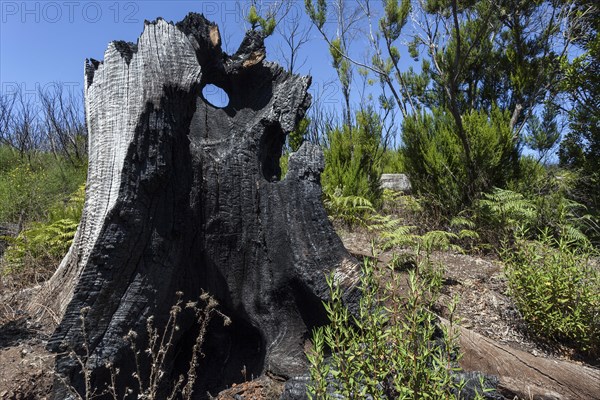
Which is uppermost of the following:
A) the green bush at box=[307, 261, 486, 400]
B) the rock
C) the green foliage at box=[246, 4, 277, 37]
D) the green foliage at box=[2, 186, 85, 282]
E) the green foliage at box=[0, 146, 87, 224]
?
the green foliage at box=[246, 4, 277, 37]

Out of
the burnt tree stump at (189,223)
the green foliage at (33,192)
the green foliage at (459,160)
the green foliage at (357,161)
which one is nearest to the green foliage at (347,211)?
the green foliage at (357,161)

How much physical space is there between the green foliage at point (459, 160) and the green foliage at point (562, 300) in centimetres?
364

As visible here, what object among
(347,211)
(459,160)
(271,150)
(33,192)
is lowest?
(271,150)

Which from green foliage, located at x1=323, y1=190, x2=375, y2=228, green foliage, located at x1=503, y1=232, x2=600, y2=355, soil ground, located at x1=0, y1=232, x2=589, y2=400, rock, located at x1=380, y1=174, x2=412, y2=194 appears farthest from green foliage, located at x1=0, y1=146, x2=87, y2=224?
rock, located at x1=380, y1=174, x2=412, y2=194

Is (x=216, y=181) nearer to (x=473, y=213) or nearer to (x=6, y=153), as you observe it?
(x=473, y=213)

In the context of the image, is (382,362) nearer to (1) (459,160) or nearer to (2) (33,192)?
(1) (459,160)

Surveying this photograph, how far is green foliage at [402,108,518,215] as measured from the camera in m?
7.60

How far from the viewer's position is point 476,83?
12.2 metres

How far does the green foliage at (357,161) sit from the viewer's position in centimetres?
887

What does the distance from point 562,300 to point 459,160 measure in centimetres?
442

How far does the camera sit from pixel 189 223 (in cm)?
291

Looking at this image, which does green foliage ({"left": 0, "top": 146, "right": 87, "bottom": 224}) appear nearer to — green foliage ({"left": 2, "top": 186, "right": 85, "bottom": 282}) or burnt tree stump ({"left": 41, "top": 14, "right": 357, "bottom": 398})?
green foliage ({"left": 2, "top": 186, "right": 85, "bottom": 282})

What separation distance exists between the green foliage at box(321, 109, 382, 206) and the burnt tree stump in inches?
220

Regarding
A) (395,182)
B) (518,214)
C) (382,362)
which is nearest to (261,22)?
(395,182)
